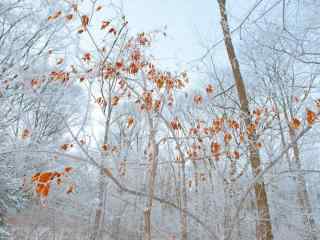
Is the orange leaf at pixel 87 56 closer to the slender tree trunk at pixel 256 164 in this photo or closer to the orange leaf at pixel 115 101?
the orange leaf at pixel 115 101

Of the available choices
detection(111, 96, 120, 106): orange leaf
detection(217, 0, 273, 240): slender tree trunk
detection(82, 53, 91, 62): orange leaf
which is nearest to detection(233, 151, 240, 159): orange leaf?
detection(217, 0, 273, 240): slender tree trunk

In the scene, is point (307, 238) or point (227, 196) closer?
point (227, 196)

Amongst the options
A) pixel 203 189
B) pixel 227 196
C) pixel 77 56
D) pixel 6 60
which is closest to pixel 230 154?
pixel 227 196

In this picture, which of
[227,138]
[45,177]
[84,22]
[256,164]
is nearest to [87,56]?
[84,22]

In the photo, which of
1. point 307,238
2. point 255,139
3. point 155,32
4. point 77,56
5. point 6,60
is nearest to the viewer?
point 255,139

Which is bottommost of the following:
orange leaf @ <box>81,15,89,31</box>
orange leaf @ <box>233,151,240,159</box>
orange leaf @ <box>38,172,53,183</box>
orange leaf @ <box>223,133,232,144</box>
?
orange leaf @ <box>38,172,53,183</box>

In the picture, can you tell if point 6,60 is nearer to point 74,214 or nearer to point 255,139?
point 255,139

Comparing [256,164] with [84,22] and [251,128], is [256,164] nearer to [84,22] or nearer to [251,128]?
[251,128]

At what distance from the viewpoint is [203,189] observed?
149 inches

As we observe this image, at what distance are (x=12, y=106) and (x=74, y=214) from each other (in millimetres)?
4552

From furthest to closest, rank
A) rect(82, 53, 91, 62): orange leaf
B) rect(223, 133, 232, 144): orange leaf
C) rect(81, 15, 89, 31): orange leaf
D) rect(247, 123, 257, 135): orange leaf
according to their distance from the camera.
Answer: rect(82, 53, 91, 62): orange leaf
rect(223, 133, 232, 144): orange leaf
rect(247, 123, 257, 135): orange leaf
rect(81, 15, 89, 31): orange leaf

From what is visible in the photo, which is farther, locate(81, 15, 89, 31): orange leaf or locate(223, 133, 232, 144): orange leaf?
locate(223, 133, 232, 144): orange leaf

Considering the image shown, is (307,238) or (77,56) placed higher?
(77,56)

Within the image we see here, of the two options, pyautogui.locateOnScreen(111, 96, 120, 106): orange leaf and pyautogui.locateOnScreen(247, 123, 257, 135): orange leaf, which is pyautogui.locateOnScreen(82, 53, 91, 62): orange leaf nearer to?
pyautogui.locateOnScreen(111, 96, 120, 106): orange leaf
